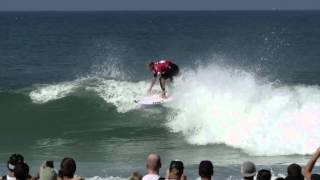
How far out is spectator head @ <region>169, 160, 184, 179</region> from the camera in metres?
7.37

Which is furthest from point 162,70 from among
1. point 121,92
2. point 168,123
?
point 121,92

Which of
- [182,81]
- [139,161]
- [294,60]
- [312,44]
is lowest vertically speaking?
[139,161]

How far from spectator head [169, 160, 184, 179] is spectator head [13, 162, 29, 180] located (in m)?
1.51

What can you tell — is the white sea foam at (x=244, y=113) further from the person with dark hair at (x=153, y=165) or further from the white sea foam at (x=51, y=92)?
the person with dark hair at (x=153, y=165)

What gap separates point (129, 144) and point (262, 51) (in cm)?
3779

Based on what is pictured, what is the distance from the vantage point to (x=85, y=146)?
59.9ft

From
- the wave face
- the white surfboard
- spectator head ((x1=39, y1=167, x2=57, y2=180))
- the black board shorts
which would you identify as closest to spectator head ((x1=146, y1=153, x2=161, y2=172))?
spectator head ((x1=39, y1=167, x2=57, y2=180))

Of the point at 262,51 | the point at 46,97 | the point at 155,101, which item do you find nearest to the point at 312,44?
the point at 262,51

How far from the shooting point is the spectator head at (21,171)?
7.04 m

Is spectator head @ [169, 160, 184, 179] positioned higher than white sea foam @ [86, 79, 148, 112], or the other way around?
white sea foam @ [86, 79, 148, 112]

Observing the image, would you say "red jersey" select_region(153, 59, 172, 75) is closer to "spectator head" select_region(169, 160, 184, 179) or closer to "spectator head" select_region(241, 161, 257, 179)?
"spectator head" select_region(169, 160, 184, 179)

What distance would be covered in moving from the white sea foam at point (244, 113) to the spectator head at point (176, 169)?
32.3ft

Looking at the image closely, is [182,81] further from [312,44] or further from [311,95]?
[312,44]

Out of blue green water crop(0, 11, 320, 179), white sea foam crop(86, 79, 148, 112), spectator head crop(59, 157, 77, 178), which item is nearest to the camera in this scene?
spectator head crop(59, 157, 77, 178)
